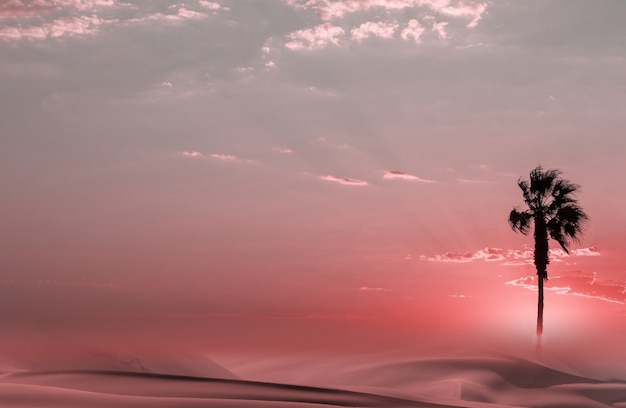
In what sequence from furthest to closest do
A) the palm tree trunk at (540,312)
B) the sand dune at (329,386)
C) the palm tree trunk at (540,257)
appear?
the palm tree trunk at (540,312)
the palm tree trunk at (540,257)
the sand dune at (329,386)

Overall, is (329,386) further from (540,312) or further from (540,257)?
(540,312)

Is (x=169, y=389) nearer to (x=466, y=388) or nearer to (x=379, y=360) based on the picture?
(x=466, y=388)

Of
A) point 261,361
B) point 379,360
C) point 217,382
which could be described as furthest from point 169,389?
point 261,361

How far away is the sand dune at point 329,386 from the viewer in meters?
19.4

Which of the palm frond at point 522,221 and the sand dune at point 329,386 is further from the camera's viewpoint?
the palm frond at point 522,221

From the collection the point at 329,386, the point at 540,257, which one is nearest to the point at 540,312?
the point at 540,257

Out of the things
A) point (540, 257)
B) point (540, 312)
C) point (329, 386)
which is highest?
point (540, 257)

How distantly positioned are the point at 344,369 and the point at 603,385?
13941 millimetres

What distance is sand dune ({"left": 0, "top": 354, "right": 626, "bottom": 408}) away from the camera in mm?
19438

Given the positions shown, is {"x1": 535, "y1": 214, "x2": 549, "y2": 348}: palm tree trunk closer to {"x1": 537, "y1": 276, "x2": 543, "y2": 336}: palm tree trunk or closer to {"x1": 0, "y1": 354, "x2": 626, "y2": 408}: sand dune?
{"x1": 537, "y1": 276, "x2": 543, "y2": 336}: palm tree trunk

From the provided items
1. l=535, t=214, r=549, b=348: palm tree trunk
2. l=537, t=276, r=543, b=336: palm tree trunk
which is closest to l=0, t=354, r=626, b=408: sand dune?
l=537, t=276, r=543, b=336: palm tree trunk

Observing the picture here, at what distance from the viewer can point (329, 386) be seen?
93.2 ft

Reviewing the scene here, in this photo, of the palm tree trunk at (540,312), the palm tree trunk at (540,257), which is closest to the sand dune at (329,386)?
the palm tree trunk at (540,312)

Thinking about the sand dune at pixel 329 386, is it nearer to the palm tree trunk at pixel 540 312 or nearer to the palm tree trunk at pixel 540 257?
the palm tree trunk at pixel 540 312
